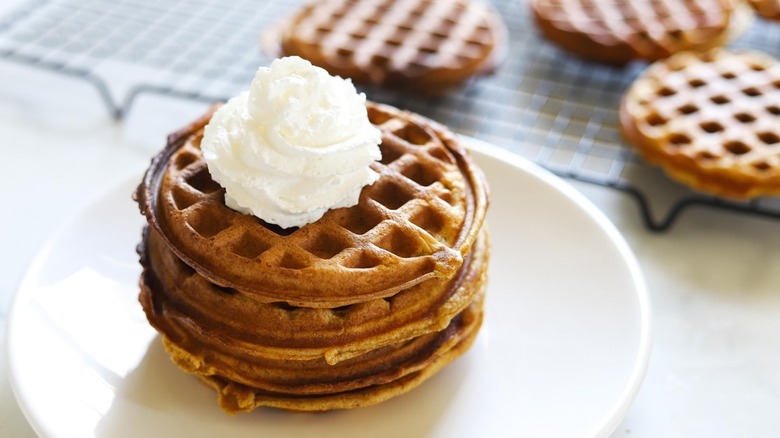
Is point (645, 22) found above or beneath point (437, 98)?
above

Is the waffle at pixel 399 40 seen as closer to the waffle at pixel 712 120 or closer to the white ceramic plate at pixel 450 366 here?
the waffle at pixel 712 120

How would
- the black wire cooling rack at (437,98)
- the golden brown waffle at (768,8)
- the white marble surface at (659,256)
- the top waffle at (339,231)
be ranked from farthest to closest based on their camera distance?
the golden brown waffle at (768,8) → the black wire cooling rack at (437,98) → the white marble surface at (659,256) → the top waffle at (339,231)

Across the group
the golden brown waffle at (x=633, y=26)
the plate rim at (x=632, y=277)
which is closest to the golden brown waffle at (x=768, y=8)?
the golden brown waffle at (x=633, y=26)

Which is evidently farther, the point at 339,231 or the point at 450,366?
the point at 450,366

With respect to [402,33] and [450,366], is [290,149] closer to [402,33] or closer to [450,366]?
[450,366]

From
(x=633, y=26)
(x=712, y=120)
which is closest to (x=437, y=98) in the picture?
(x=633, y=26)

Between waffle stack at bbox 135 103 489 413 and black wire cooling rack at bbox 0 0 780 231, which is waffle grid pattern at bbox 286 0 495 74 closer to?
black wire cooling rack at bbox 0 0 780 231

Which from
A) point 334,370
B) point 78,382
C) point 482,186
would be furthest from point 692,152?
point 78,382
